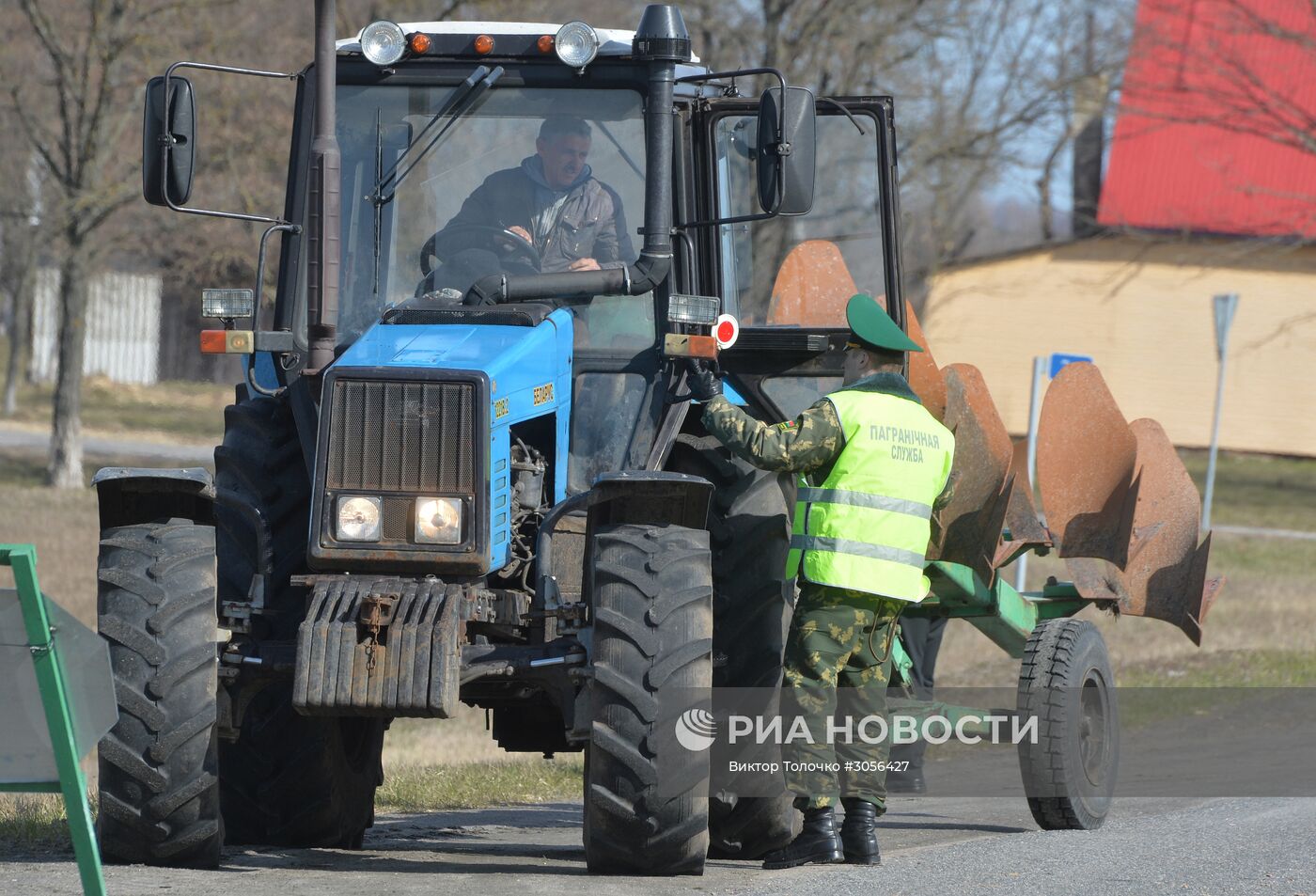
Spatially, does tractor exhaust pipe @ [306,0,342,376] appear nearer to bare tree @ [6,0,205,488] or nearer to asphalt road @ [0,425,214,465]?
bare tree @ [6,0,205,488]

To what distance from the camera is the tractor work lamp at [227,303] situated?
7004mm

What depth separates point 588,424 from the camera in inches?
270

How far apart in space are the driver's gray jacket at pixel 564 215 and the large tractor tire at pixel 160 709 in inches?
67.3

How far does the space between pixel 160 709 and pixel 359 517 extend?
2.76 ft

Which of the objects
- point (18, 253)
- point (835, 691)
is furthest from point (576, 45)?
point (18, 253)

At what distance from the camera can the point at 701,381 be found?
6914 millimetres

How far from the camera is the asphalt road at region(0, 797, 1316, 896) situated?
5.80 meters

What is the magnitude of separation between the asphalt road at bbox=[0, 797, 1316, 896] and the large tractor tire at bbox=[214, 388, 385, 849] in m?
0.16

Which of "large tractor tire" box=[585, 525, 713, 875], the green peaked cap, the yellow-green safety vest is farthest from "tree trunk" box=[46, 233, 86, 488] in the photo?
"large tractor tire" box=[585, 525, 713, 875]

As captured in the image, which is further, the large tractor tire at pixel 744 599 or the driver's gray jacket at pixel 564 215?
the driver's gray jacket at pixel 564 215

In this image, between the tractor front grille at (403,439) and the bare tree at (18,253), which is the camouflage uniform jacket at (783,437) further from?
the bare tree at (18,253)

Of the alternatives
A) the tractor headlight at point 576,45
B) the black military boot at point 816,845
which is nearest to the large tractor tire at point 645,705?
the black military boot at point 816,845

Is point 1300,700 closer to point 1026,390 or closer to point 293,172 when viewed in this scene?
point 293,172

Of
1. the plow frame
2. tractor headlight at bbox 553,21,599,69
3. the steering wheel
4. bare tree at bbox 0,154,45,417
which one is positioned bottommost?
the plow frame
